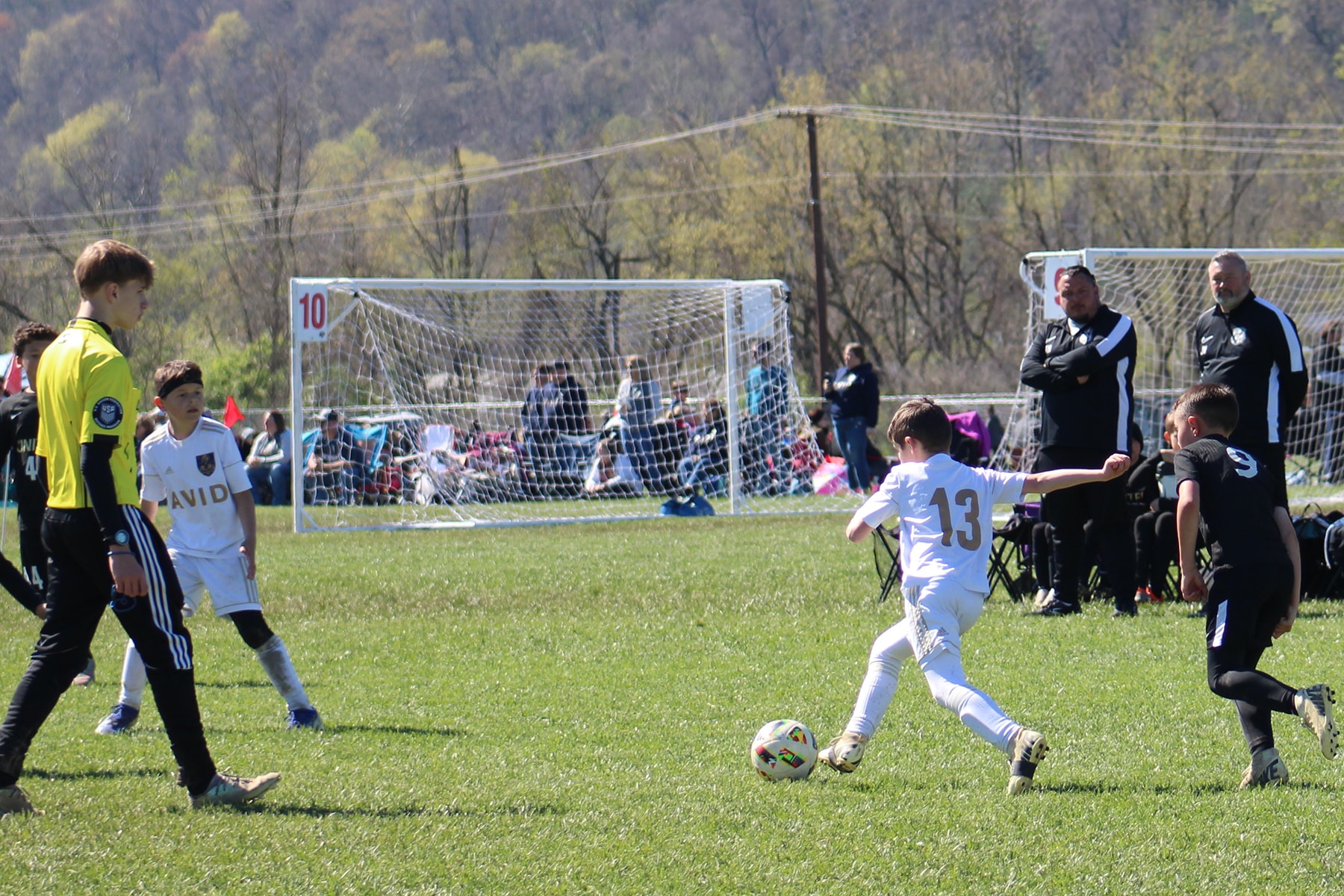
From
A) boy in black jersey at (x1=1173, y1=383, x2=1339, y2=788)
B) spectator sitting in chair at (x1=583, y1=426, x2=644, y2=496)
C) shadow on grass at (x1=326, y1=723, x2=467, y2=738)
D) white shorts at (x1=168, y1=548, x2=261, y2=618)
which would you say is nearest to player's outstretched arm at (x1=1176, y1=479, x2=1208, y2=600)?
boy in black jersey at (x1=1173, y1=383, x2=1339, y2=788)

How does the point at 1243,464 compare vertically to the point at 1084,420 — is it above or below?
above

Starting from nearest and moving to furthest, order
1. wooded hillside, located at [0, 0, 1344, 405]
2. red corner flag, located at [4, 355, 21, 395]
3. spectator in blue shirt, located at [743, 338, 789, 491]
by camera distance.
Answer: red corner flag, located at [4, 355, 21, 395]
spectator in blue shirt, located at [743, 338, 789, 491]
wooded hillside, located at [0, 0, 1344, 405]

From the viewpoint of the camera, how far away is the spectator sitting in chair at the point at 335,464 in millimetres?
19484

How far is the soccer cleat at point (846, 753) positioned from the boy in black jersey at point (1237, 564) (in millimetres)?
1249

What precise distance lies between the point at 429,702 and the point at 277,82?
3840 cm

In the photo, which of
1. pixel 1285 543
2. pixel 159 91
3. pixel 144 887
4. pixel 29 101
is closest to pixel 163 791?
pixel 144 887

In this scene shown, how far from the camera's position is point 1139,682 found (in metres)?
6.64

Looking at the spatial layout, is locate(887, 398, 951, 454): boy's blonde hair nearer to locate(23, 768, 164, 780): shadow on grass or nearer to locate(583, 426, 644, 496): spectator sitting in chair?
locate(23, 768, 164, 780): shadow on grass

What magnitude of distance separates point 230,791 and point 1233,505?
3640 mm

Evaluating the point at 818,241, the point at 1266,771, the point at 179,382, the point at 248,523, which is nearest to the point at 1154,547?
the point at 1266,771

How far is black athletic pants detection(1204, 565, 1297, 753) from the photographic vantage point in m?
4.75

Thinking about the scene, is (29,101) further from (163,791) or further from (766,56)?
(163,791)

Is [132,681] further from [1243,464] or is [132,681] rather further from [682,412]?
[682,412]

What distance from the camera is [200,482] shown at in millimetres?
6324
